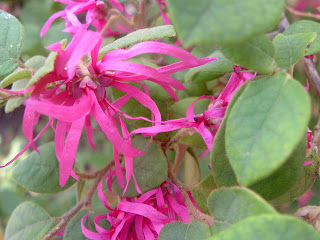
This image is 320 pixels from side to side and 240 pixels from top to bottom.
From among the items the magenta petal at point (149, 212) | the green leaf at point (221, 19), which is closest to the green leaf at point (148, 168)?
the magenta petal at point (149, 212)

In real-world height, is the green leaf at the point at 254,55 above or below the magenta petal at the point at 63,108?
above

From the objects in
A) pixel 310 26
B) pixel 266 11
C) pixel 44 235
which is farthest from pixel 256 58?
pixel 44 235

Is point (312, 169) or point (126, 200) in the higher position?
point (312, 169)

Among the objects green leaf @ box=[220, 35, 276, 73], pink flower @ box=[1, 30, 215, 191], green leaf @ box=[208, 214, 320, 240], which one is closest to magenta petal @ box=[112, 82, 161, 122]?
pink flower @ box=[1, 30, 215, 191]

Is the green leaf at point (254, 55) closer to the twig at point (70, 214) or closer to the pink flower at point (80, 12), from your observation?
the pink flower at point (80, 12)

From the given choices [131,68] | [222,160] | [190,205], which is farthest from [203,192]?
[131,68]

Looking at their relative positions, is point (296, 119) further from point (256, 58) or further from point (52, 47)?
point (52, 47)

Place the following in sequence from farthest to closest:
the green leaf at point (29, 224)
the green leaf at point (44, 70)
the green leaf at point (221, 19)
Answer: the green leaf at point (29, 224)
the green leaf at point (44, 70)
the green leaf at point (221, 19)
